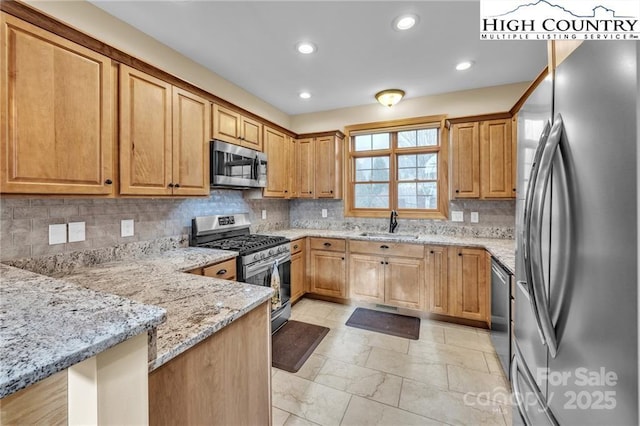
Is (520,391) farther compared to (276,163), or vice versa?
(276,163)

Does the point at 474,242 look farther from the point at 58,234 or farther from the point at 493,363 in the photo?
the point at 58,234

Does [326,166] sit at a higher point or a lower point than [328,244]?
higher

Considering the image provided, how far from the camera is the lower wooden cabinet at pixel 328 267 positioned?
11.0 feet

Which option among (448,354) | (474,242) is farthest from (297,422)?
(474,242)

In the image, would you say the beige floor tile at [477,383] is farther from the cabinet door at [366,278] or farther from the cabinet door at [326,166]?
the cabinet door at [326,166]

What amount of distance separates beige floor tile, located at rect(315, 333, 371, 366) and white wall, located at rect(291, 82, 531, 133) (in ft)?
9.65

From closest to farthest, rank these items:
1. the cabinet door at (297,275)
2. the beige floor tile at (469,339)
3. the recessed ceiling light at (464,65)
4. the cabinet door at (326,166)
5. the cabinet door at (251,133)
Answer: the beige floor tile at (469,339), the recessed ceiling light at (464,65), the cabinet door at (251,133), the cabinet door at (297,275), the cabinet door at (326,166)

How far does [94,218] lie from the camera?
1866 mm

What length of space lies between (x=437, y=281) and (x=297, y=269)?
Result: 65.7 inches

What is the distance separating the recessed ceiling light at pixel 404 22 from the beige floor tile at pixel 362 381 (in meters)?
2.76

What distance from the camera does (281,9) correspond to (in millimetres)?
1896

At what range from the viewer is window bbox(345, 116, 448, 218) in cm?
352

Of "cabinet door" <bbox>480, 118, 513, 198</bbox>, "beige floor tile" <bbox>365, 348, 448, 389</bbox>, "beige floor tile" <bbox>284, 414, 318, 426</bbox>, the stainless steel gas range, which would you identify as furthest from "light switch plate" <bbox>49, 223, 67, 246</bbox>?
"cabinet door" <bbox>480, 118, 513, 198</bbox>

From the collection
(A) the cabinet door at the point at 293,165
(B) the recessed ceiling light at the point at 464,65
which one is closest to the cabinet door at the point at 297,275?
(A) the cabinet door at the point at 293,165
